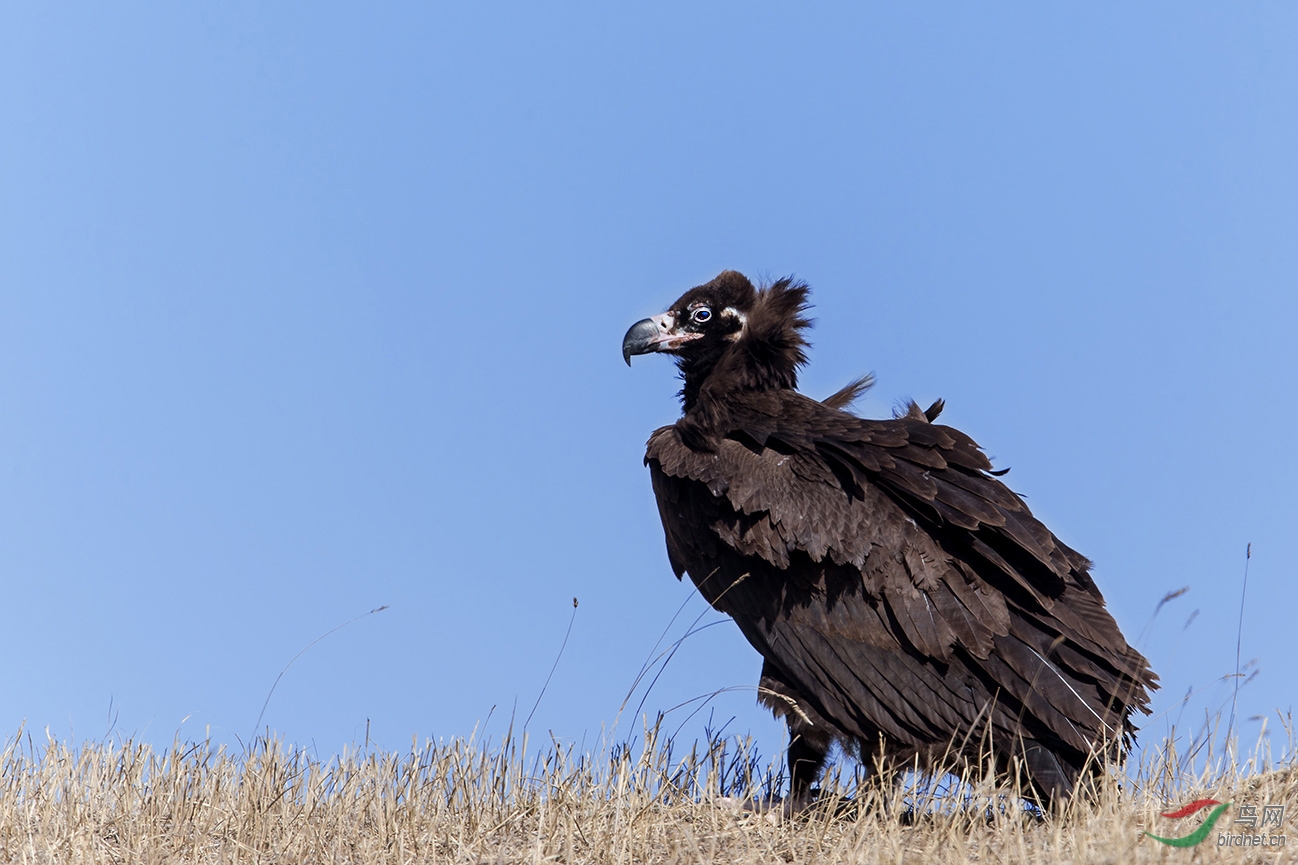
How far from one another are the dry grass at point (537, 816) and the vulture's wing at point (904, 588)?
45 centimetres

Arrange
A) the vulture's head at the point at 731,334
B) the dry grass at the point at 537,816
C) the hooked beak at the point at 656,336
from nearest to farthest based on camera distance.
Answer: the dry grass at the point at 537,816
the vulture's head at the point at 731,334
the hooked beak at the point at 656,336

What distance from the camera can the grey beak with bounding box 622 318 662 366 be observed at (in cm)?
755

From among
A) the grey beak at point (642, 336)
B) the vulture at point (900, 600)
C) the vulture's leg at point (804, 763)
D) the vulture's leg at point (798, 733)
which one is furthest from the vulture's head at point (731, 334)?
the vulture's leg at point (804, 763)

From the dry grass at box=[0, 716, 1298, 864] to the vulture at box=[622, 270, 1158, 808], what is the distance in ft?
0.93

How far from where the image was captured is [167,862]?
554 centimetres

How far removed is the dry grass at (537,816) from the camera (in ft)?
16.8

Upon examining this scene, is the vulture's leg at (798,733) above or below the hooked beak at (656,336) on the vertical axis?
below

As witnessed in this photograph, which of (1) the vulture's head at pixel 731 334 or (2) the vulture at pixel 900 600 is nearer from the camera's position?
(2) the vulture at pixel 900 600

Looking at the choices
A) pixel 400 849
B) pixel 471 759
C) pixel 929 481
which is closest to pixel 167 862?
pixel 400 849

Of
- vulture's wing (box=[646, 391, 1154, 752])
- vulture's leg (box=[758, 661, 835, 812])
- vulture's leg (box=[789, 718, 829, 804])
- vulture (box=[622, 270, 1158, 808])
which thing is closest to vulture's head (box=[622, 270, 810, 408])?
vulture (box=[622, 270, 1158, 808])

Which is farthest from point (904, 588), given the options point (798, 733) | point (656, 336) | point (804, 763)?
point (656, 336)

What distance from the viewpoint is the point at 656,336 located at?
24.8 ft

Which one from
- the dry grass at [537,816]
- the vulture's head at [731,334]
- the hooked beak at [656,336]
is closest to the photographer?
the dry grass at [537,816]

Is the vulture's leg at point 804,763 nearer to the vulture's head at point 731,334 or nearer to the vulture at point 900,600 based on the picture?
the vulture at point 900,600
